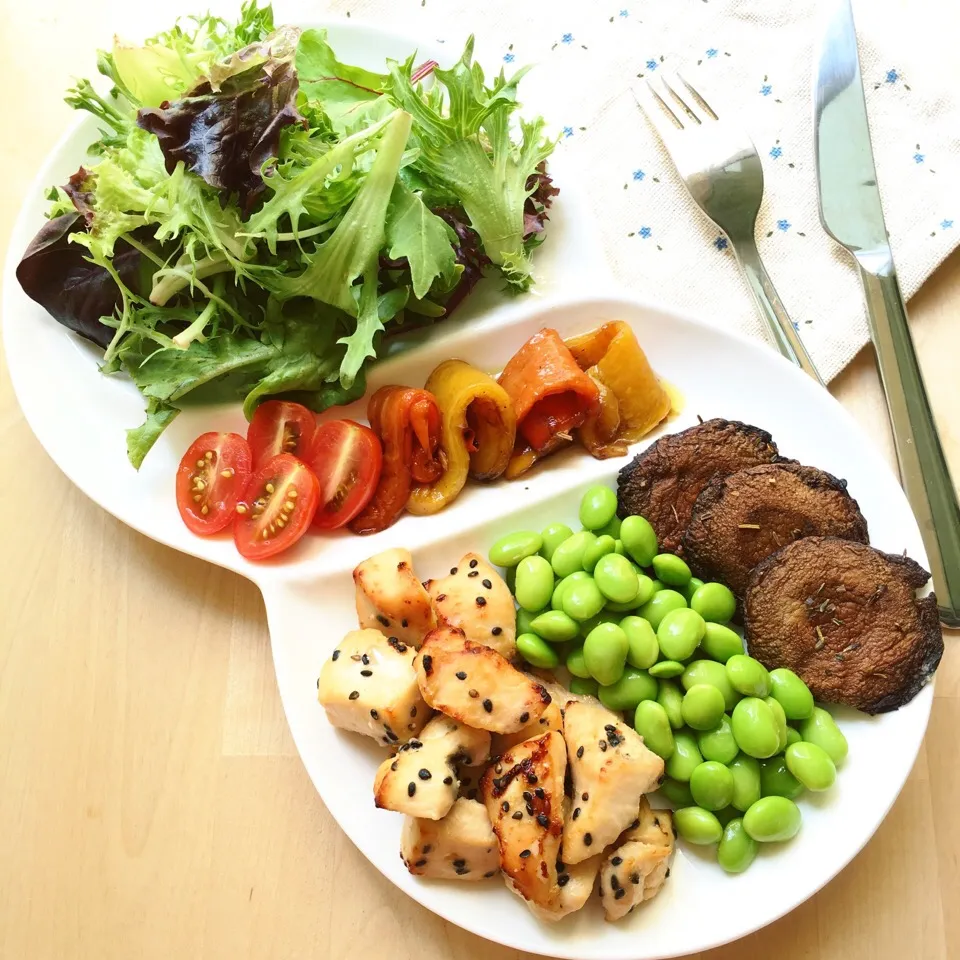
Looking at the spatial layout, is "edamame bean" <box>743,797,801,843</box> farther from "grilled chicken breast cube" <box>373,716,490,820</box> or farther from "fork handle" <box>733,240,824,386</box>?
"fork handle" <box>733,240,824,386</box>

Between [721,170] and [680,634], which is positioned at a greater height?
[721,170]

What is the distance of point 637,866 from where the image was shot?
1935mm

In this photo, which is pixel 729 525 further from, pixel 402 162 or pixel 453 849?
pixel 402 162

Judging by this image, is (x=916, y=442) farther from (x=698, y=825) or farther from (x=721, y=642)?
(x=698, y=825)

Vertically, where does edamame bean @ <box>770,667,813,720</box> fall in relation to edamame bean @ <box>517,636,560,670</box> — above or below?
above

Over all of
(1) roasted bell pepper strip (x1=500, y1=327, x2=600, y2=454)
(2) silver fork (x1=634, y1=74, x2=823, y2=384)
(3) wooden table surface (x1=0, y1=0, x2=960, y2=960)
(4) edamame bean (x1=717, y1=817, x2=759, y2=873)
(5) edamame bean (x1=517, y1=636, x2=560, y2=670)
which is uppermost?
(2) silver fork (x1=634, y1=74, x2=823, y2=384)

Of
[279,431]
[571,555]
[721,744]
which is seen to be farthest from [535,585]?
[279,431]

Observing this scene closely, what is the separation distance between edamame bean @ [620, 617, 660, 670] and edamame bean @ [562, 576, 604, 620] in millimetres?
101

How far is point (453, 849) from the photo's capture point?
1963 mm

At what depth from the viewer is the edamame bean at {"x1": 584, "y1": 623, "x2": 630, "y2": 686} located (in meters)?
2.04

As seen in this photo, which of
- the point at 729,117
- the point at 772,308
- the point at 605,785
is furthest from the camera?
the point at 729,117

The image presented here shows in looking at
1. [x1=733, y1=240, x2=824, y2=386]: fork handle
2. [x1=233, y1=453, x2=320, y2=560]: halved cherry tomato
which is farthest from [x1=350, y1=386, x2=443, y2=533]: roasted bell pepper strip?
[x1=733, y1=240, x2=824, y2=386]: fork handle

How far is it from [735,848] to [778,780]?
0.20m

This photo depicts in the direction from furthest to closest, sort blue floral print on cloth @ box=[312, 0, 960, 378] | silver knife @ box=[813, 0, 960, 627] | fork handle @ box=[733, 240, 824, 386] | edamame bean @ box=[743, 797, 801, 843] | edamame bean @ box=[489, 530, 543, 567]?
blue floral print on cloth @ box=[312, 0, 960, 378]
fork handle @ box=[733, 240, 824, 386]
silver knife @ box=[813, 0, 960, 627]
edamame bean @ box=[489, 530, 543, 567]
edamame bean @ box=[743, 797, 801, 843]
